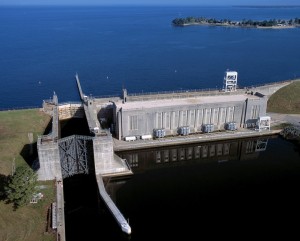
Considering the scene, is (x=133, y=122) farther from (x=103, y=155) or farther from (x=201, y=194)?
(x=201, y=194)

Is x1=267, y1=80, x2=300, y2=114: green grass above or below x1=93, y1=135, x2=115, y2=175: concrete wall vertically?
above

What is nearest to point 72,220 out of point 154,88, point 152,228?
point 152,228

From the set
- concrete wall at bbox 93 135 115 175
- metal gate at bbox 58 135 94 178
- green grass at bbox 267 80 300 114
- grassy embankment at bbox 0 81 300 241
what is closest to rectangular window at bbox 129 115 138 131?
concrete wall at bbox 93 135 115 175

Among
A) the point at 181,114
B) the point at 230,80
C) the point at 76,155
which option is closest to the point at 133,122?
the point at 181,114

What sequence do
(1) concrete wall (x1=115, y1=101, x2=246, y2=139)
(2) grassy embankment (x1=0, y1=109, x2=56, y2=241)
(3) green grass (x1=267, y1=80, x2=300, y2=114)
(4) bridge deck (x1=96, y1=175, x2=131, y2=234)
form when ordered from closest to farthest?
(2) grassy embankment (x1=0, y1=109, x2=56, y2=241) → (4) bridge deck (x1=96, y1=175, x2=131, y2=234) → (1) concrete wall (x1=115, y1=101, x2=246, y2=139) → (3) green grass (x1=267, y1=80, x2=300, y2=114)

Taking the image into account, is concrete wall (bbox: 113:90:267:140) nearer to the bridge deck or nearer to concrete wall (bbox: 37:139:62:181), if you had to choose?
the bridge deck

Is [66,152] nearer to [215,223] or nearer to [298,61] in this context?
[215,223]
